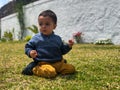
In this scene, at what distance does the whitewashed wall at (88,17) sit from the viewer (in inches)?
569

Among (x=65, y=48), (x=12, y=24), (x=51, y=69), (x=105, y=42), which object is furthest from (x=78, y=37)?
(x=51, y=69)

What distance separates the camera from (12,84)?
15.0 ft

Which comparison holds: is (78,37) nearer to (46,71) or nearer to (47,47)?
(47,47)

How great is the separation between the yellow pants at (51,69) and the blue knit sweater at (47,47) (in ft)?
0.29

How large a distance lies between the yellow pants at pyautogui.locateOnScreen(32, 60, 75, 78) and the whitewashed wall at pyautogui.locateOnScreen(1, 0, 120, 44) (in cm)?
924

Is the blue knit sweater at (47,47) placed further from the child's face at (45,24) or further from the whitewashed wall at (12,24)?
the whitewashed wall at (12,24)

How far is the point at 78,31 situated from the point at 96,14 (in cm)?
162

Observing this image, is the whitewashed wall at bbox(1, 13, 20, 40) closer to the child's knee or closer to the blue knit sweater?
the blue knit sweater

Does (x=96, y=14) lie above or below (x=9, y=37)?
above

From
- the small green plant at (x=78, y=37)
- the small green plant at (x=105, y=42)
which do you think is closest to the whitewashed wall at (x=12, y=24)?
the small green plant at (x=78, y=37)

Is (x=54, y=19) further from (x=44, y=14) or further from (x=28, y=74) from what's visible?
(x=28, y=74)

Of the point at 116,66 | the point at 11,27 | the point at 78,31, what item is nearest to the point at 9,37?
the point at 11,27

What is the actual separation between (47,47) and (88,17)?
1065cm

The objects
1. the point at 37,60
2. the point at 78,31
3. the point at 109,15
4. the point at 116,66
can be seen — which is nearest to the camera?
the point at 37,60
